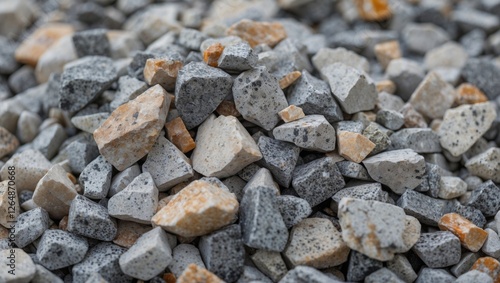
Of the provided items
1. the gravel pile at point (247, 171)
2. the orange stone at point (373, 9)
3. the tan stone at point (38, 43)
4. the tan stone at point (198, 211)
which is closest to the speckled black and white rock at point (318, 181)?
the gravel pile at point (247, 171)

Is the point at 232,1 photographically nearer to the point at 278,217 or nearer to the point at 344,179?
the point at 344,179

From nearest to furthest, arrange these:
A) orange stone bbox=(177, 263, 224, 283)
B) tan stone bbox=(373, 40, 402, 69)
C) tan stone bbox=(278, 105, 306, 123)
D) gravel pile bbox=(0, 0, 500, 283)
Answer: orange stone bbox=(177, 263, 224, 283) < gravel pile bbox=(0, 0, 500, 283) < tan stone bbox=(278, 105, 306, 123) < tan stone bbox=(373, 40, 402, 69)

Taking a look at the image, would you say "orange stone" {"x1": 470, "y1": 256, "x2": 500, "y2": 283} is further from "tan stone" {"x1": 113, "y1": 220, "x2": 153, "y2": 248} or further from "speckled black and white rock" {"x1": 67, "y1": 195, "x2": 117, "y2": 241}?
"speckled black and white rock" {"x1": 67, "y1": 195, "x2": 117, "y2": 241}

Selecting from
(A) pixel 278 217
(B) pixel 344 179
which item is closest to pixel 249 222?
(A) pixel 278 217

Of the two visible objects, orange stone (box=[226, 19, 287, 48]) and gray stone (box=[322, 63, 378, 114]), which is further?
orange stone (box=[226, 19, 287, 48])

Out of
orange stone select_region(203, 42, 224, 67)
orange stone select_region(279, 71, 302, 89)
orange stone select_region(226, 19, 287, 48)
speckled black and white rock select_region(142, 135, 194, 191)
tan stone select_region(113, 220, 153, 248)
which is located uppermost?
orange stone select_region(203, 42, 224, 67)

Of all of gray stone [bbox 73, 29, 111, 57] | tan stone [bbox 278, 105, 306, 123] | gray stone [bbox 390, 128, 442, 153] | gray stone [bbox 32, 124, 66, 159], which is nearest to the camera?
tan stone [bbox 278, 105, 306, 123]

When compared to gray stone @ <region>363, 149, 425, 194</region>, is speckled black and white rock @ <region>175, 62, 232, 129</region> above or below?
above

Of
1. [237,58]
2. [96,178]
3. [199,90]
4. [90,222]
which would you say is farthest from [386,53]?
[90,222]

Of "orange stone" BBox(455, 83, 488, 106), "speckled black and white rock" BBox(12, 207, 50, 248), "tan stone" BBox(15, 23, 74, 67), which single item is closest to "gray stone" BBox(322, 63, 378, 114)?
"orange stone" BBox(455, 83, 488, 106)
